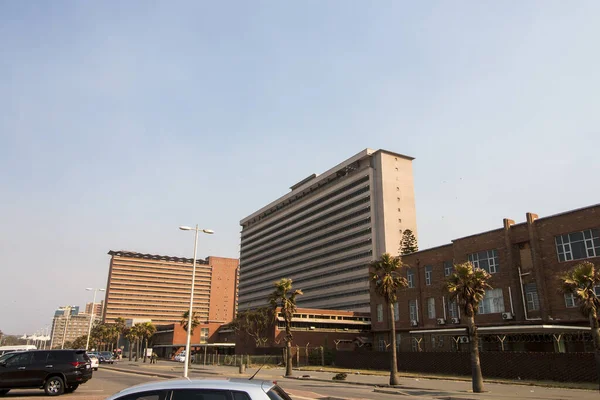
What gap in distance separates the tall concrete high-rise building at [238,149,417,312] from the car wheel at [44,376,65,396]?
287 ft

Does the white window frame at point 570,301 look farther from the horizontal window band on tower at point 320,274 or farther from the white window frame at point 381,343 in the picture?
the horizontal window band on tower at point 320,274

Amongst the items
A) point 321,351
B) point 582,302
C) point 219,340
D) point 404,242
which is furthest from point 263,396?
point 219,340

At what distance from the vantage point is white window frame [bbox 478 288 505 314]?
164 feet

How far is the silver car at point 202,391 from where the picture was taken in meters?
5.83

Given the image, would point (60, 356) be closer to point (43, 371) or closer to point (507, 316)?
point (43, 371)

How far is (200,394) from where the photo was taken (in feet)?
19.3

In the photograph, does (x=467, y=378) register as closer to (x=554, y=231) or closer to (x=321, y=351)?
(x=554, y=231)

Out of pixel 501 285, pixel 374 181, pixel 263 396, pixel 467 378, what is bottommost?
pixel 467 378

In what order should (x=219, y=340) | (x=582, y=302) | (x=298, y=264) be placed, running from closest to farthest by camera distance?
(x=582, y=302), (x=219, y=340), (x=298, y=264)

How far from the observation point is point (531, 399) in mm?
22531

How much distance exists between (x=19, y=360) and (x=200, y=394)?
19.8 m

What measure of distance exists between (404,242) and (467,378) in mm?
75676

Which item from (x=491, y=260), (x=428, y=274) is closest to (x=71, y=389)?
(x=491, y=260)

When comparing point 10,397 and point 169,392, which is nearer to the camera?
point 169,392
